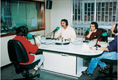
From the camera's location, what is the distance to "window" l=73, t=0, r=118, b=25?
4582mm

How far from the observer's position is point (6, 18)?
149 inches

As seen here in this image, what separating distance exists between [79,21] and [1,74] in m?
3.01

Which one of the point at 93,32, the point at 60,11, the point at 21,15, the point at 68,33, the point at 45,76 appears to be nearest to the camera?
the point at 45,76

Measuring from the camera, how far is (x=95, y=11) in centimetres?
474

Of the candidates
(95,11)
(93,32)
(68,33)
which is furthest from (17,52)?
(95,11)

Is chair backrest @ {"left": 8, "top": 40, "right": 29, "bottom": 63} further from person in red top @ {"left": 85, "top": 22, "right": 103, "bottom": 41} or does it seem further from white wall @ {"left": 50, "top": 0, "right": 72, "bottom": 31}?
white wall @ {"left": 50, "top": 0, "right": 72, "bottom": 31}

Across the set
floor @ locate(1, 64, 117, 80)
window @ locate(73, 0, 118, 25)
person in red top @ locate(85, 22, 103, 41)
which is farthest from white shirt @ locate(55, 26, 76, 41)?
window @ locate(73, 0, 118, 25)

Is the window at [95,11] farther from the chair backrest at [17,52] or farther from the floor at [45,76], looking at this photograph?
the chair backrest at [17,52]

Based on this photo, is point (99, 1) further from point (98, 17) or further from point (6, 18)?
point (6, 18)

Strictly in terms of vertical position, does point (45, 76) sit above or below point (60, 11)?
below

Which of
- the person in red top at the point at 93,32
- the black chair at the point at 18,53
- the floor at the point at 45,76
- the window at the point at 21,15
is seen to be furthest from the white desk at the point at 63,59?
the window at the point at 21,15

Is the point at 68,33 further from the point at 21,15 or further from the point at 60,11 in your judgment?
the point at 60,11

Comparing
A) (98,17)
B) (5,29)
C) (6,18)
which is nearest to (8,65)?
(5,29)

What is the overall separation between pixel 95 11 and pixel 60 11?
4.10ft
